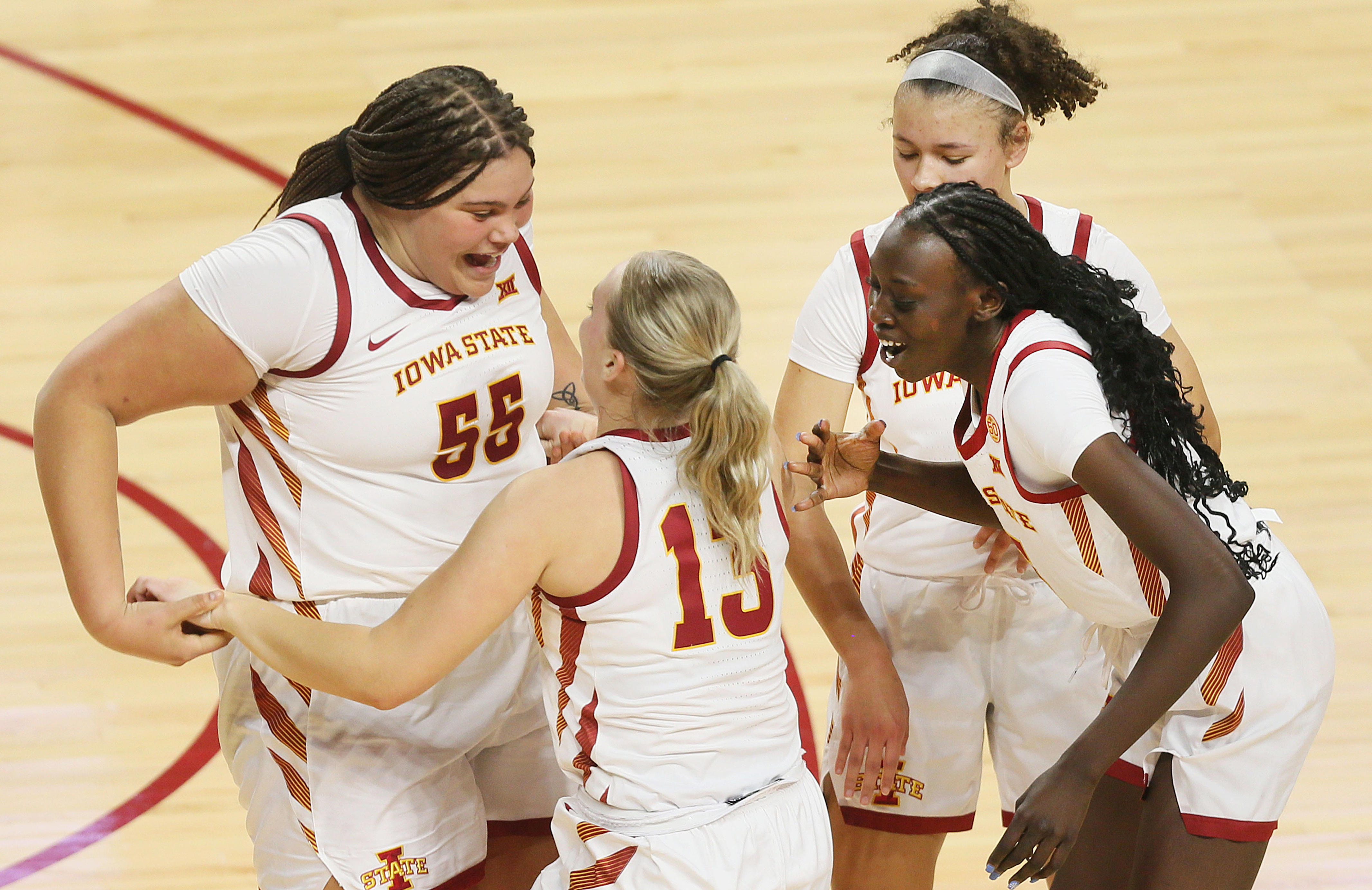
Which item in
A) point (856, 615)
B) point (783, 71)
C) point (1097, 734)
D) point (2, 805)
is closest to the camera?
point (1097, 734)

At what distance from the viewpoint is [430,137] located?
2.66 meters

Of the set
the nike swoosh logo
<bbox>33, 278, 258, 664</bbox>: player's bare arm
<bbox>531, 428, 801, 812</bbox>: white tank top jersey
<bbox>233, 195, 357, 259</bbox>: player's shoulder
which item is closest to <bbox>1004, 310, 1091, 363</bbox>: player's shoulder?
<bbox>531, 428, 801, 812</bbox>: white tank top jersey

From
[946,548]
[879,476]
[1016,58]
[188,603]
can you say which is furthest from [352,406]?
[1016,58]

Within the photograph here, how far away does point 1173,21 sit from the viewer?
872cm

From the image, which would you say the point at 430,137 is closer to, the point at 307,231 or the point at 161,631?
the point at 307,231

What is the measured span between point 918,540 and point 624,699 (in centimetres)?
100

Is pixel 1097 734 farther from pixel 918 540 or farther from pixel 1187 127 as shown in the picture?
pixel 1187 127

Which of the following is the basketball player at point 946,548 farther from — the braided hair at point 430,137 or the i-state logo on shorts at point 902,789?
the braided hair at point 430,137

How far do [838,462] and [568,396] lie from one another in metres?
0.69

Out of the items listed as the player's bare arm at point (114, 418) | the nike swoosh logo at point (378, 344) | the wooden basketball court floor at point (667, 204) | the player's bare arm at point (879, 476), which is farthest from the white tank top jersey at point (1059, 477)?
the wooden basketball court floor at point (667, 204)

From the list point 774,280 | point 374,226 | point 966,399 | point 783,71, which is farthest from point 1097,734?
point 783,71

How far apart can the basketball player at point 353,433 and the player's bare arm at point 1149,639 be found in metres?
1.10

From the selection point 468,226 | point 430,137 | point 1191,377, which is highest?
point 430,137

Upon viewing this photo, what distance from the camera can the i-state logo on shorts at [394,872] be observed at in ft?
9.28
